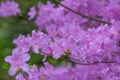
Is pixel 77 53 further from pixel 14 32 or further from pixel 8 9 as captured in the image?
pixel 14 32

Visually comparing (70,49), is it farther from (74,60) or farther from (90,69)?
(90,69)

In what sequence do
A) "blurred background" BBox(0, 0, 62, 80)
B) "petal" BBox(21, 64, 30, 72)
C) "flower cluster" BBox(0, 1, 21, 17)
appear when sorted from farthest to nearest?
"blurred background" BBox(0, 0, 62, 80), "flower cluster" BBox(0, 1, 21, 17), "petal" BBox(21, 64, 30, 72)

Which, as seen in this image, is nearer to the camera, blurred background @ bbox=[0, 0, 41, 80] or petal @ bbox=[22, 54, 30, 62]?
petal @ bbox=[22, 54, 30, 62]

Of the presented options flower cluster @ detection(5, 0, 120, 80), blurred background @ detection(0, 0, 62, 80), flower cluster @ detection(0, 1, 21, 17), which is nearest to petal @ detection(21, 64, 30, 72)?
flower cluster @ detection(5, 0, 120, 80)

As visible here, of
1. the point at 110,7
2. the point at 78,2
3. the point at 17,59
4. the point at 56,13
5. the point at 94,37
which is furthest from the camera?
the point at 56,13

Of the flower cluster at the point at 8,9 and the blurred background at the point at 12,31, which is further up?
the flower cluster at the point at 8,9

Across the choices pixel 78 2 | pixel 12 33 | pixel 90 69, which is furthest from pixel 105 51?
pixel 12 33

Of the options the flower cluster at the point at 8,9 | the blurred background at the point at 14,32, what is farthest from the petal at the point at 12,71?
the blurred background at the point at 14,32

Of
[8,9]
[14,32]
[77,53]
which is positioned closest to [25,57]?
[77,53]

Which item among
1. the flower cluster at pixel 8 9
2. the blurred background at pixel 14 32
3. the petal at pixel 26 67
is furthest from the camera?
the blurred background at pixel 14 32

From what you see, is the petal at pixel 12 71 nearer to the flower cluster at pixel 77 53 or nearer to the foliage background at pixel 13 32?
the flower cluster at pixel 77 53

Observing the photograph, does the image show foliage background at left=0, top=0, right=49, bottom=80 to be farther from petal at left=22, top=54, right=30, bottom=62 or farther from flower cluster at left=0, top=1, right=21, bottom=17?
petal at left=22, top=54, right=30, bottom=62
